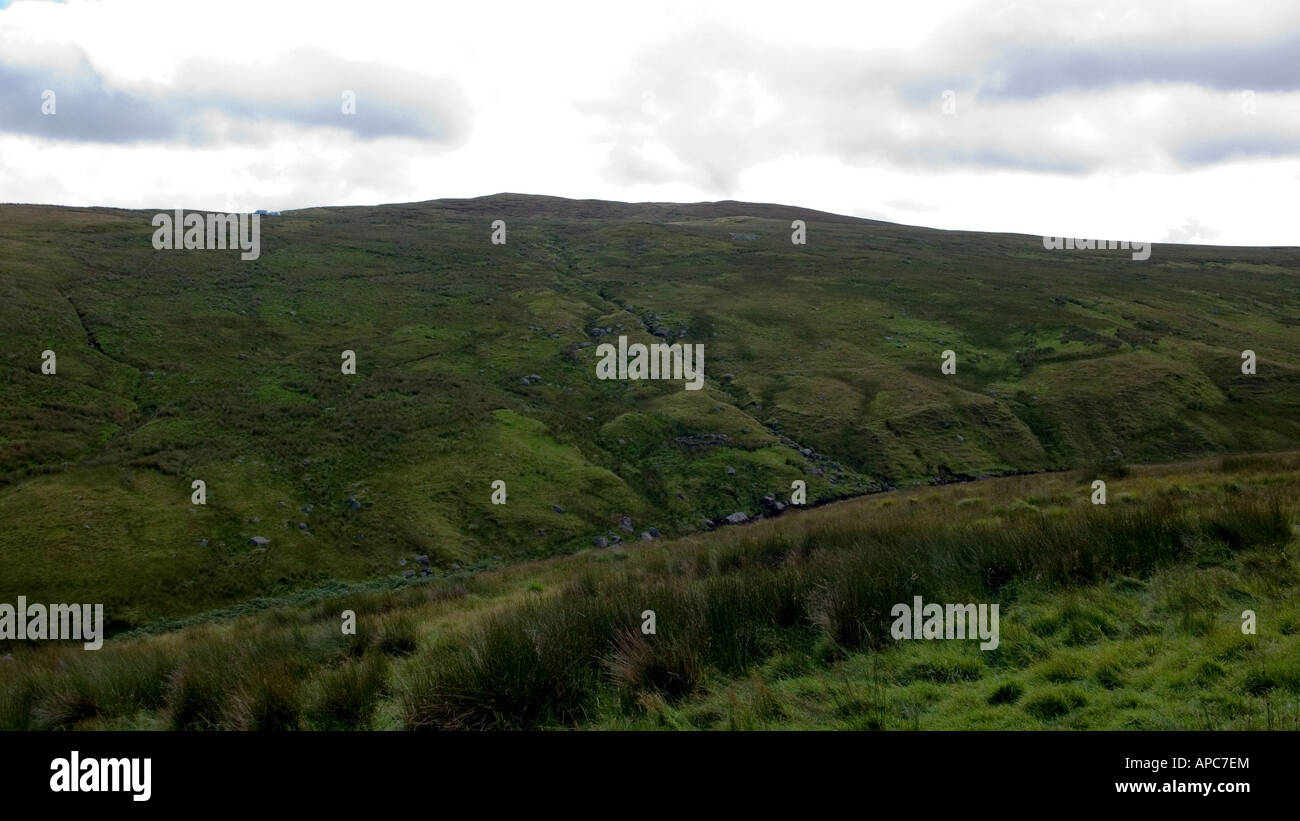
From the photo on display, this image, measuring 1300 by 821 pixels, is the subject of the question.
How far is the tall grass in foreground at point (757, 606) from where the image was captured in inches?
289

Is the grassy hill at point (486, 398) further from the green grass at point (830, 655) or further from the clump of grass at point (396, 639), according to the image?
the green grass at point (830, 655)

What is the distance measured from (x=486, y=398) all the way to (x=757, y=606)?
33551 mm

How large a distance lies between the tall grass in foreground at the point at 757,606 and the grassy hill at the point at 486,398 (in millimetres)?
16830

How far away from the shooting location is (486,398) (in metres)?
40.8

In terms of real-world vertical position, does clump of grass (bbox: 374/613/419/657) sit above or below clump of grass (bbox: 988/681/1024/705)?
below

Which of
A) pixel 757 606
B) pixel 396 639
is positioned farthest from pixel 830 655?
pixel 396 639

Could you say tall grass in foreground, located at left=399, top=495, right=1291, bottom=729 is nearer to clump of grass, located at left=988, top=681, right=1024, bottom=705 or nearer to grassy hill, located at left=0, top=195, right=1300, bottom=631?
clump of grass, located at left=988, top=681, right=1024, bottom=705

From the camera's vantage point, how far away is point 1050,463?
125 ft

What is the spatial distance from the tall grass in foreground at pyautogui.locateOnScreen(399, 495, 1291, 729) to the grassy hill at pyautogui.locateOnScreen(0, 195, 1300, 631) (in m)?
16.8

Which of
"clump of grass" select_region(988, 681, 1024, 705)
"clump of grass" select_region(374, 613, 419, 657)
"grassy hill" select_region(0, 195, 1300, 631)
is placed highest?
"grassy hill" select_region(0, 195, 1300, 631)

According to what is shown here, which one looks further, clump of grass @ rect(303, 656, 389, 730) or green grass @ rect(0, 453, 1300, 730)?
clump of grass @ rect(303, 656, 389, 730)

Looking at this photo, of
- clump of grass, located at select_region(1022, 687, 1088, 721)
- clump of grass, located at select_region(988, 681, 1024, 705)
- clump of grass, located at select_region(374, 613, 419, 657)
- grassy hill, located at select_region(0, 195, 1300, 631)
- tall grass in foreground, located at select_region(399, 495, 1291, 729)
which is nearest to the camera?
clump of grass, located at select_region(1022, 687, 1088, 721)

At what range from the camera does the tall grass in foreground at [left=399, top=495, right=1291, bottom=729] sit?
733 cm

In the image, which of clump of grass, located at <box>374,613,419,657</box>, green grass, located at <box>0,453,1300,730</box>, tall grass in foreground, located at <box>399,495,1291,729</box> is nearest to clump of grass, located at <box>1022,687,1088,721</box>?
green grass, located at <box>0,453,1300,730</box>
